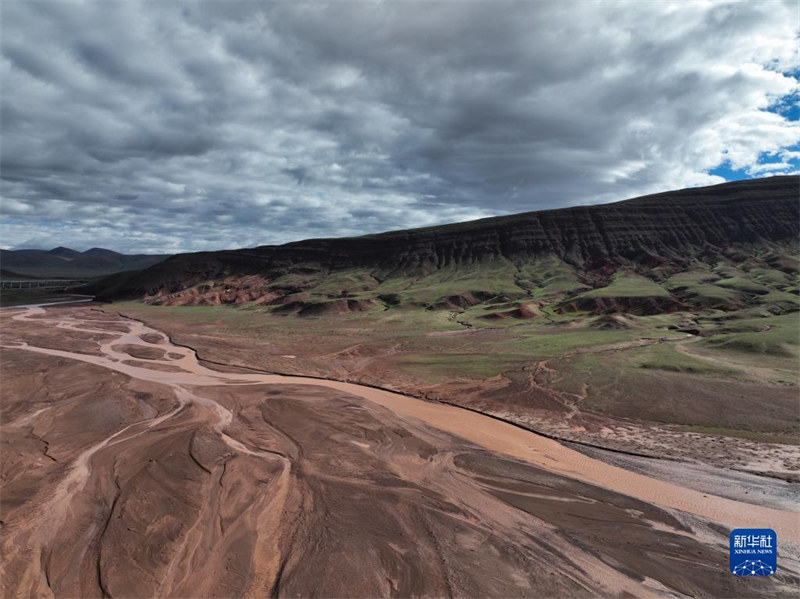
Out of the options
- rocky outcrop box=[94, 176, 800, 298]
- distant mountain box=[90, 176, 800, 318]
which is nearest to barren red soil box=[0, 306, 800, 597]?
distant mountain box=[90, 176, 800, 318]

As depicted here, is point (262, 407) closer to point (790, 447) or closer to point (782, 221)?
point (790, 447)

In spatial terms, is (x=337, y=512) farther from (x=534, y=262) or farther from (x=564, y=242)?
(x=564, y=242)

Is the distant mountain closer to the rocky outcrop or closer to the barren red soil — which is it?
the rocky outcrop

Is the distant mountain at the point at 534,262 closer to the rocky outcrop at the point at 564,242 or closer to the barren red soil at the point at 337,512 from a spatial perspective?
the rocky outcrop at the point at 564,242

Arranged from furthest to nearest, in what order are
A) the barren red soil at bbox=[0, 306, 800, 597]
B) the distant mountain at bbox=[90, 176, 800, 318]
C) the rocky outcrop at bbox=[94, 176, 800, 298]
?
the rocky outcrop at bbox=[94, 176, 800, 298] → the distant mountain at bbox=[90, 176, 800, 318] → the barren red soil at bbox=[0, 306, 800, 597]

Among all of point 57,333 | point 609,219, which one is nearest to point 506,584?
point 57,333

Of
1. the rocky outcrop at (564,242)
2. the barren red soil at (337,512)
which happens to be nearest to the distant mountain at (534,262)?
the rocky outcrop at (564,242)
